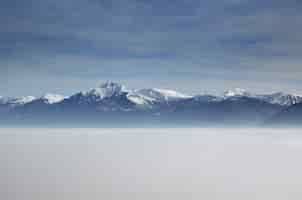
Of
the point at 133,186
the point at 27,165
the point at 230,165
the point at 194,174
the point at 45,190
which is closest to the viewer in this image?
the point at 45,190

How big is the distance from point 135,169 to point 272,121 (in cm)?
17683

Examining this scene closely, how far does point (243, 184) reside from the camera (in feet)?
38.3

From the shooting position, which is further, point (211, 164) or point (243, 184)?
point (211, 164)

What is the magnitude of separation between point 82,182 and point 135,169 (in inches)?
141

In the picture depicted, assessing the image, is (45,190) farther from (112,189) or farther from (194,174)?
(194,174)

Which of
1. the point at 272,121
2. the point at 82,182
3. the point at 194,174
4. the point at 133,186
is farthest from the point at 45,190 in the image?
the point at 272,121

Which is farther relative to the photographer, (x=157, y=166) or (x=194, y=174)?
(x=157, y=166)

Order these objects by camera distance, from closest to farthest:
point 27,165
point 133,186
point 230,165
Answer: point 133,186
point 27,165
point 230,165

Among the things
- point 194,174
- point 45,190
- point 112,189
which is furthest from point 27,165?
point 194,174

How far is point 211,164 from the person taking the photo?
55.8 feet

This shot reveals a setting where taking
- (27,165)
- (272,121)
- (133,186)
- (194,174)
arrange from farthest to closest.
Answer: (272,121) < (27,165) < (194,174) < (133,186)

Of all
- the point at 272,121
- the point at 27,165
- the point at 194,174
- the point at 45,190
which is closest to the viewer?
the point at 45,190

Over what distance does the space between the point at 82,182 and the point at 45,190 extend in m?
1.49

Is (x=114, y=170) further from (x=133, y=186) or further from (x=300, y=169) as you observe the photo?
(x=300, y=169)
